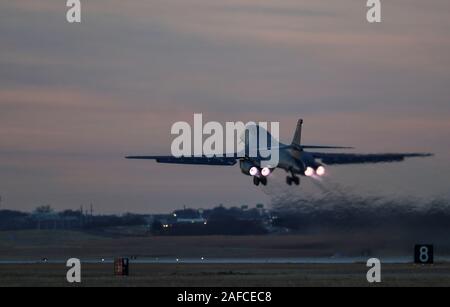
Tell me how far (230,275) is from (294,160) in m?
10.8

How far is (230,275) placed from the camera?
3098 inches

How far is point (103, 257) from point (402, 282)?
37985mm

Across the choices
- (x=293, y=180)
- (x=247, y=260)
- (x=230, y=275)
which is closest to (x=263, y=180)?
(x=293, y=180)

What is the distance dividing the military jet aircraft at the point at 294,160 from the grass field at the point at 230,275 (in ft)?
19.0

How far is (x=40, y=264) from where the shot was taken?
9206 cm

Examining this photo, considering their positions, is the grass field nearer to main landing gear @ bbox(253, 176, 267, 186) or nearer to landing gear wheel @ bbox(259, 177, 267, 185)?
main landing gear @ bbox(253, 176, 267, 186)

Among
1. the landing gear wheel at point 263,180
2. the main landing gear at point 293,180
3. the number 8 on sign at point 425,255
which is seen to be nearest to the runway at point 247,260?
the number 8 on sign at point 425,255

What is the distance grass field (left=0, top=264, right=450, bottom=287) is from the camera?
71938 mm

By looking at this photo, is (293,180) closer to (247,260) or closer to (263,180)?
(263,180)

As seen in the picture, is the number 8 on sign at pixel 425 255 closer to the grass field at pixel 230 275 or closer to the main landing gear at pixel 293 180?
the grass field at pixel 230 275

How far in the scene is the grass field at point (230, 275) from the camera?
7194 cm
